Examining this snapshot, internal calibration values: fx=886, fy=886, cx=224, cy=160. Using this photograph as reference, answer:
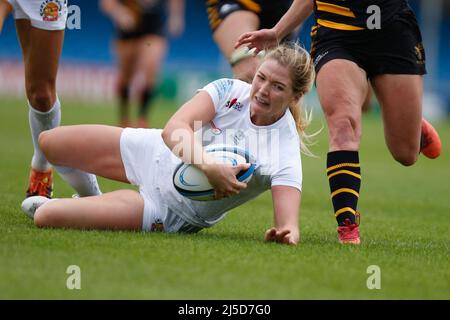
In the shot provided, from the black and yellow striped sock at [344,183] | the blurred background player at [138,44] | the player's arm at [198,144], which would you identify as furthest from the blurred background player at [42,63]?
the blurred background player at [138,44]

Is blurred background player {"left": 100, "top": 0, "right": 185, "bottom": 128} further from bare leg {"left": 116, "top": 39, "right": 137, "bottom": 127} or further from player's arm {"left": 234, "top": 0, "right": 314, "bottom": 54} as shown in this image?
player's arm {"left": 234, "top": 0, "right": 314, "bottom": 54}

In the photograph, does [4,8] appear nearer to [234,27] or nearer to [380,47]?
[234,27]

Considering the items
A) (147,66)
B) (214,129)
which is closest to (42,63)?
(214,129)

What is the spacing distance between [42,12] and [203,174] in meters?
1.88

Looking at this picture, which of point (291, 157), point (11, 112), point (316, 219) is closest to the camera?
point (291, 157)

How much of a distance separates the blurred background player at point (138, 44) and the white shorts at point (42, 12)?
23.8ft

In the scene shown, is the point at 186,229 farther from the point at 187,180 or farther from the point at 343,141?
the point at 343,141

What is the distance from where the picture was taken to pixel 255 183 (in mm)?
4871

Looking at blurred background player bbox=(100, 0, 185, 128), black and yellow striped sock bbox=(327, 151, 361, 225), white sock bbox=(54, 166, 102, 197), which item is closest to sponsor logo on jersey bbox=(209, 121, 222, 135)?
→ black and yellow striped sock bbox=(327, 151, 361, 225)

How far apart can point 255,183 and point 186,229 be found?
0.51 meters

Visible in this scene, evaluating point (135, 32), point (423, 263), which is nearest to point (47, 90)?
point (423, 263)

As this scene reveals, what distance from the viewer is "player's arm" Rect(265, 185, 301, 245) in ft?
15.4

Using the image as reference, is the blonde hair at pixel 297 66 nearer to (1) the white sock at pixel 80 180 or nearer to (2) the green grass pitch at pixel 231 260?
(2) the green grass pitch at pixel 231 260

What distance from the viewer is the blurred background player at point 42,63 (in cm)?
563
